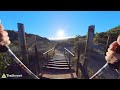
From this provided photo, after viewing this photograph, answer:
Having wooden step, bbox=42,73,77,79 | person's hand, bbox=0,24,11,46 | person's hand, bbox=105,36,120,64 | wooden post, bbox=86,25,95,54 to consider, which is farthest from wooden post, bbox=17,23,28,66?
person's hand, bbox=105,36,120,64

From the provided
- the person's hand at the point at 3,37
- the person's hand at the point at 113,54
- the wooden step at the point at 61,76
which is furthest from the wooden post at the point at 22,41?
the person's hand at the point at 113,54

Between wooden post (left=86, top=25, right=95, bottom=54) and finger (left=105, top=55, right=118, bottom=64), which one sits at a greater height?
wooden post (left=86, top=25, right=95, bottom=54)

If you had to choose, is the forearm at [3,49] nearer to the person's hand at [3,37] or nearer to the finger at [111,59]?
the person's hand at [3,37]

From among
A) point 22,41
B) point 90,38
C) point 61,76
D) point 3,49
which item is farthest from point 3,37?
point 90,38

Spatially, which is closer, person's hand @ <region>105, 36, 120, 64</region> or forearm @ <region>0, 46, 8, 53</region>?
person's hand @ <region>105, 36, 120, 64</region>

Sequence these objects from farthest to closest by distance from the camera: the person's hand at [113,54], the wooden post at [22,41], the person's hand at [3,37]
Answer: the wooden post at [22,41]
the person's hand at [3,37]
the person's hand at [113,54]

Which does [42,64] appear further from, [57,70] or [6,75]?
[6,75]

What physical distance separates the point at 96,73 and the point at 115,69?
17.9 inches

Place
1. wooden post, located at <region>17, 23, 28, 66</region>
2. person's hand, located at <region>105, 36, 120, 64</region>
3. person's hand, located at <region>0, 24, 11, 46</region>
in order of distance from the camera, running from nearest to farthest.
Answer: person's hand, located at <region>105, 36, 120, 64</region> < person's hand, located at <region>0, 24, 11, 46</region> < wooden post, located at <region>17, 23, 28, 66</region>

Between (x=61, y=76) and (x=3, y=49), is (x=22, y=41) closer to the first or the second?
(x=3, y=49)

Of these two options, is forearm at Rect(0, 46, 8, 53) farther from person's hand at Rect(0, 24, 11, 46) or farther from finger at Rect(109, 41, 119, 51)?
finger at Rect(109, 41, 119, 51)

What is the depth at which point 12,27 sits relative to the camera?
11.9ft
